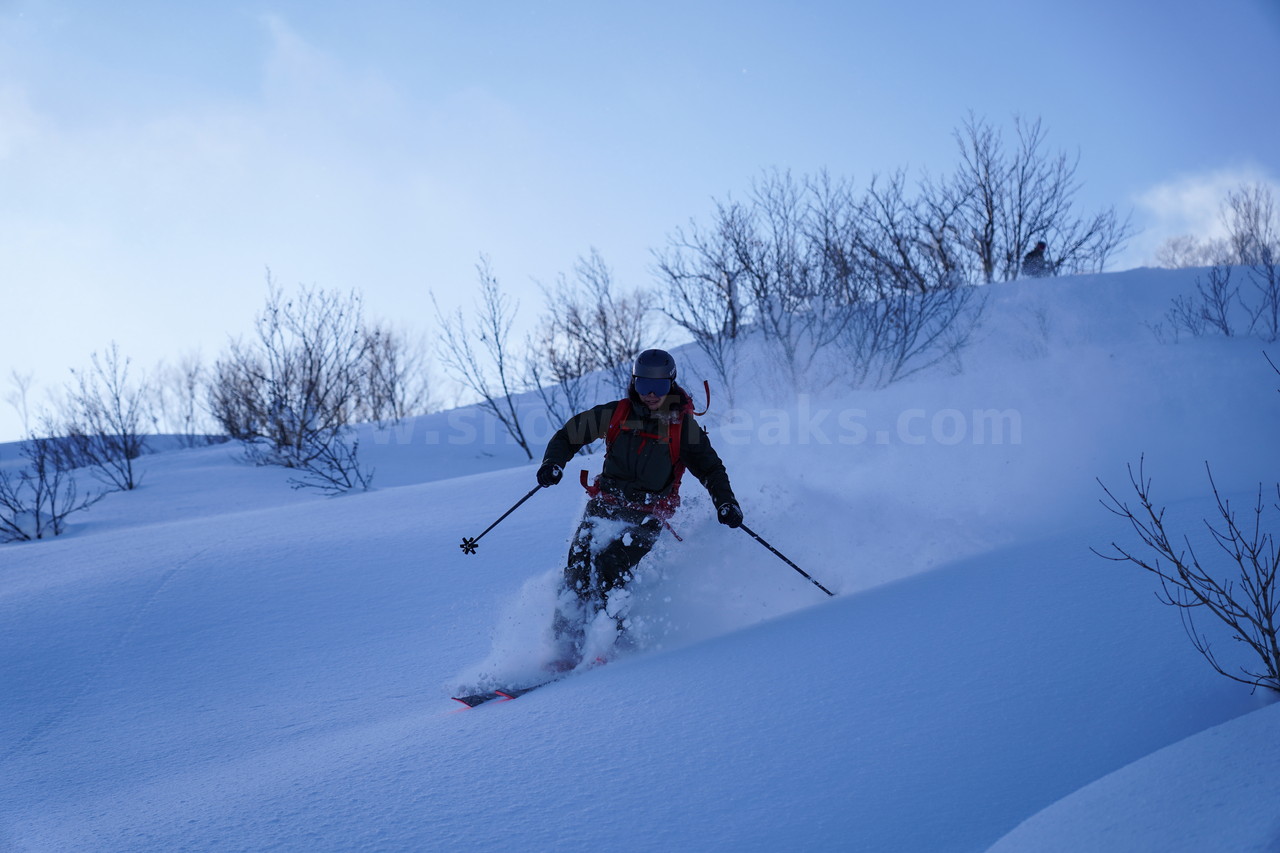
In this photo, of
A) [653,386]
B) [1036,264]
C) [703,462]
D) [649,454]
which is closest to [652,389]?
[653,386]

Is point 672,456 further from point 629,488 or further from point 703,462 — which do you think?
point 629,488

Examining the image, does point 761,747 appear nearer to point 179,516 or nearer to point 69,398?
point 179,516

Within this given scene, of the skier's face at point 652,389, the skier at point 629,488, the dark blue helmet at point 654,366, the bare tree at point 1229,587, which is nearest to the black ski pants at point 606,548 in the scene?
the skier at point 629,488

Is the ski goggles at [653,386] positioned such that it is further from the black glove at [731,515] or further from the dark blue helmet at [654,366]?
the black glove at [731,515]

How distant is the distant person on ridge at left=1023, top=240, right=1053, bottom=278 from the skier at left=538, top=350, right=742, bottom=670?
20341 mm

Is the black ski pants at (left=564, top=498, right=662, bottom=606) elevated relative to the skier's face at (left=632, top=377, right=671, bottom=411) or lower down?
lower down

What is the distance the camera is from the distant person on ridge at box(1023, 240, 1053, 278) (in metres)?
20.9

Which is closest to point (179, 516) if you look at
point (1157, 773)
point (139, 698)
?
point (139, 698)

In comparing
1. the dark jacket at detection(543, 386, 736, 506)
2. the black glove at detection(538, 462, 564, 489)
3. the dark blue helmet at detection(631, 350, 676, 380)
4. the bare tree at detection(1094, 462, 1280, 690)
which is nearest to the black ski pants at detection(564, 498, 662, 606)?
the dark jacket at detection(543, 386, 736, 506)

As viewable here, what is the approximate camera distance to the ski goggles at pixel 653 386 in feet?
12.8

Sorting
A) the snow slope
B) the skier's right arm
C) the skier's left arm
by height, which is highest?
the skier's right arm

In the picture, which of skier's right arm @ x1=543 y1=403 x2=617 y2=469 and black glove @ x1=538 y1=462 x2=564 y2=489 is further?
skier's right arm @ x1=543 y1=403 x2=617 y2=469

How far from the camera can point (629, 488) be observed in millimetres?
4023

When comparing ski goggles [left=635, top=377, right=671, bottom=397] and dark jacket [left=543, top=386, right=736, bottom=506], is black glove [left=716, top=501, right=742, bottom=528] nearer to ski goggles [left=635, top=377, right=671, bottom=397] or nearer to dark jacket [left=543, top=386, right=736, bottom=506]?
dark jacket [left=543, top=386, right=736, bottom=506]
